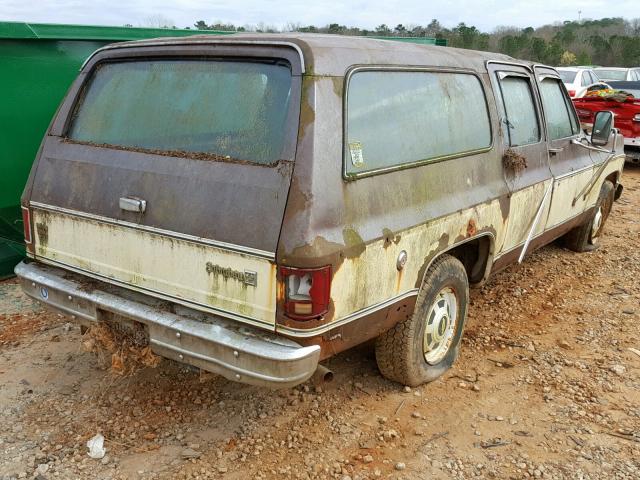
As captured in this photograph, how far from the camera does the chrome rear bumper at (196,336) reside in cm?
253

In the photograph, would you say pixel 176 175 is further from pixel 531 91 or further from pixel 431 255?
pixel 531 91

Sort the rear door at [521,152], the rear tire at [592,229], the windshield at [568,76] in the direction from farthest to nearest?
the windshield at [568,76], the rear tire at [592,229], the rear door at [521,152]

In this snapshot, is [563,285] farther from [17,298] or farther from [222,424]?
[17,298]

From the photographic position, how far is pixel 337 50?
2.76 metres

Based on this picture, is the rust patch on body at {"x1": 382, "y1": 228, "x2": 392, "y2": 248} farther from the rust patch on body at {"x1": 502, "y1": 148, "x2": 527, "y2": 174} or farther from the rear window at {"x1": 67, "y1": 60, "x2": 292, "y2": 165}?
the rust patch on body at {"x1": 502, "y1": 148, "x2": 527, "y2": 174}

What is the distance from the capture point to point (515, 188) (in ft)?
13.0

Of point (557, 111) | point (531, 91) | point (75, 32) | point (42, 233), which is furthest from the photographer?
point (75, 32)

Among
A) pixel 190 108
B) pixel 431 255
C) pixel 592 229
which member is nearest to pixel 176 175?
pixel 190 108

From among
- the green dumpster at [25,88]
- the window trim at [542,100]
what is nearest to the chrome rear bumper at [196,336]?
the green dumpster at [25,88]

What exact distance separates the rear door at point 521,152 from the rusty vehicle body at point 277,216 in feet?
0.93

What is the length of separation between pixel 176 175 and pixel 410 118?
1.23 m

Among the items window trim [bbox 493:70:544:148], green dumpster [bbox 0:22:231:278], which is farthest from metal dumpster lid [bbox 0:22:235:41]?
window trim [bbox 493:70:544:148]

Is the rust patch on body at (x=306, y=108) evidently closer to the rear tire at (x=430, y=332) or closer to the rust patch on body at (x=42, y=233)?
the rear tire at (x=430, y=332)

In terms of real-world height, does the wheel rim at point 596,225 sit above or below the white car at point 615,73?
below
